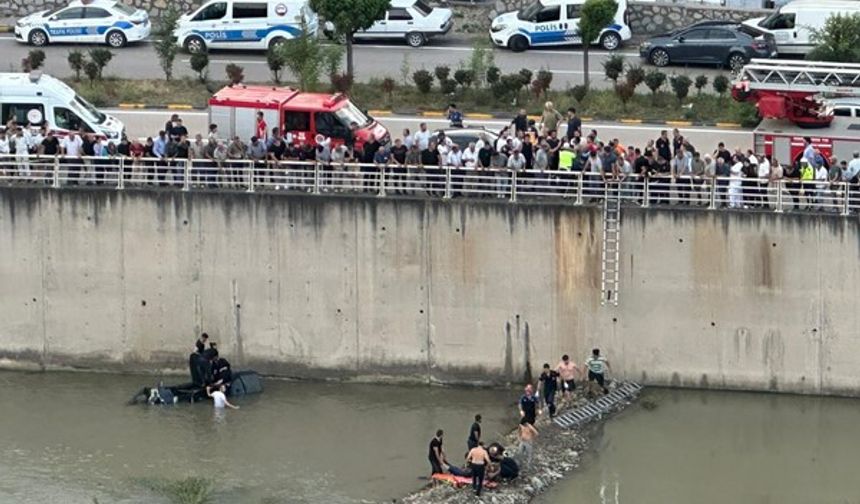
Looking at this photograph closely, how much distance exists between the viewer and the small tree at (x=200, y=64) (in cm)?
5219

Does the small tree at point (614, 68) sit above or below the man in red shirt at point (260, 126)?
above

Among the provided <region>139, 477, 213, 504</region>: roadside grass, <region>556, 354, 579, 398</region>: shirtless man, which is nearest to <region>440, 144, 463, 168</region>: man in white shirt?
<region>556, 354, 579, 398</region>: shirtless man

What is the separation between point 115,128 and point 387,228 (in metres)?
6.50

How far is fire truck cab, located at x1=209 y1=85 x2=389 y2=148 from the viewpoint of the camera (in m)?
46.0

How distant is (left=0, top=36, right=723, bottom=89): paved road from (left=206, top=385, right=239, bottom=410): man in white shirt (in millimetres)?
12004

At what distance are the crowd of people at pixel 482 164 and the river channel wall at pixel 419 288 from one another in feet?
1.29

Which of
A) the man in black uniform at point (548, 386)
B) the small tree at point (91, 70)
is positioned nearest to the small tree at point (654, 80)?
the man in black uniform at point (548, 386)

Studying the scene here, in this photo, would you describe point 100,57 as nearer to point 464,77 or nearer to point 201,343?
point 464,77

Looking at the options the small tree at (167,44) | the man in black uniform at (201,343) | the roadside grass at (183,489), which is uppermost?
the small tree at (167,44)

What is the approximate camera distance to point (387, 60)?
180ft

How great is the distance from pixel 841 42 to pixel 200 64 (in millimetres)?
13163

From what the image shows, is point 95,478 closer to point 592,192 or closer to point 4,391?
point 4,391

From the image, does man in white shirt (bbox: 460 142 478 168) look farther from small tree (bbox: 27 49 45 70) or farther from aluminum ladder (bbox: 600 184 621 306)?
small tree (bbox: 27 49 45 70)

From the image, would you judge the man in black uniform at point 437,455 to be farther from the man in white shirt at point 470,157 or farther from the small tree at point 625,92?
the small tree at point 625,92
